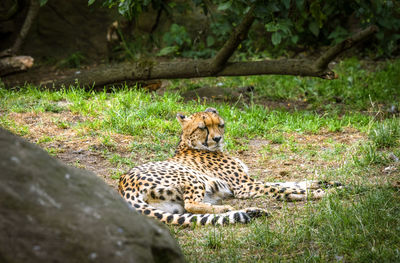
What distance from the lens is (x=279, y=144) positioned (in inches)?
242

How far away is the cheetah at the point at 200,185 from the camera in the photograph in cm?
380

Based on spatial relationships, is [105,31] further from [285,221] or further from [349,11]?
[285,221]

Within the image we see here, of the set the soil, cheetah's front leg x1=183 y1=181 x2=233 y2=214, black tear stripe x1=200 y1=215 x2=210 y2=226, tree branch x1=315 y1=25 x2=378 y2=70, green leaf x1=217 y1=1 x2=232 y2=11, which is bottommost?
the soil

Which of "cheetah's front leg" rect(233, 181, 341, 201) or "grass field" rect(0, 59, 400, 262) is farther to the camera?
"cheetah's front leg" rect(233, 181, 341, 201)

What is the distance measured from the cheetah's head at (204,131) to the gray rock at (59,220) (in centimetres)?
269

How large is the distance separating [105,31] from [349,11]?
20.6ft

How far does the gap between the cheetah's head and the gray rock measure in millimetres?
2688

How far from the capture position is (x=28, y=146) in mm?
2189

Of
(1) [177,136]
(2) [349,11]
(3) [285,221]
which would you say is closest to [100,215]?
(3) [285,221]

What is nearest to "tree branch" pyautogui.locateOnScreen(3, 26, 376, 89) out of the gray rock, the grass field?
the grass field

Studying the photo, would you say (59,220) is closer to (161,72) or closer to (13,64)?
(161,72)

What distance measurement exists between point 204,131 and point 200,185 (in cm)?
77

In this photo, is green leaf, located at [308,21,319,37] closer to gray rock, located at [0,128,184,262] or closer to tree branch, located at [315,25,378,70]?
A: tree branch, located at [315,25,378,70]

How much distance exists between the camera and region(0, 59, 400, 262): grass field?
10.6ft
